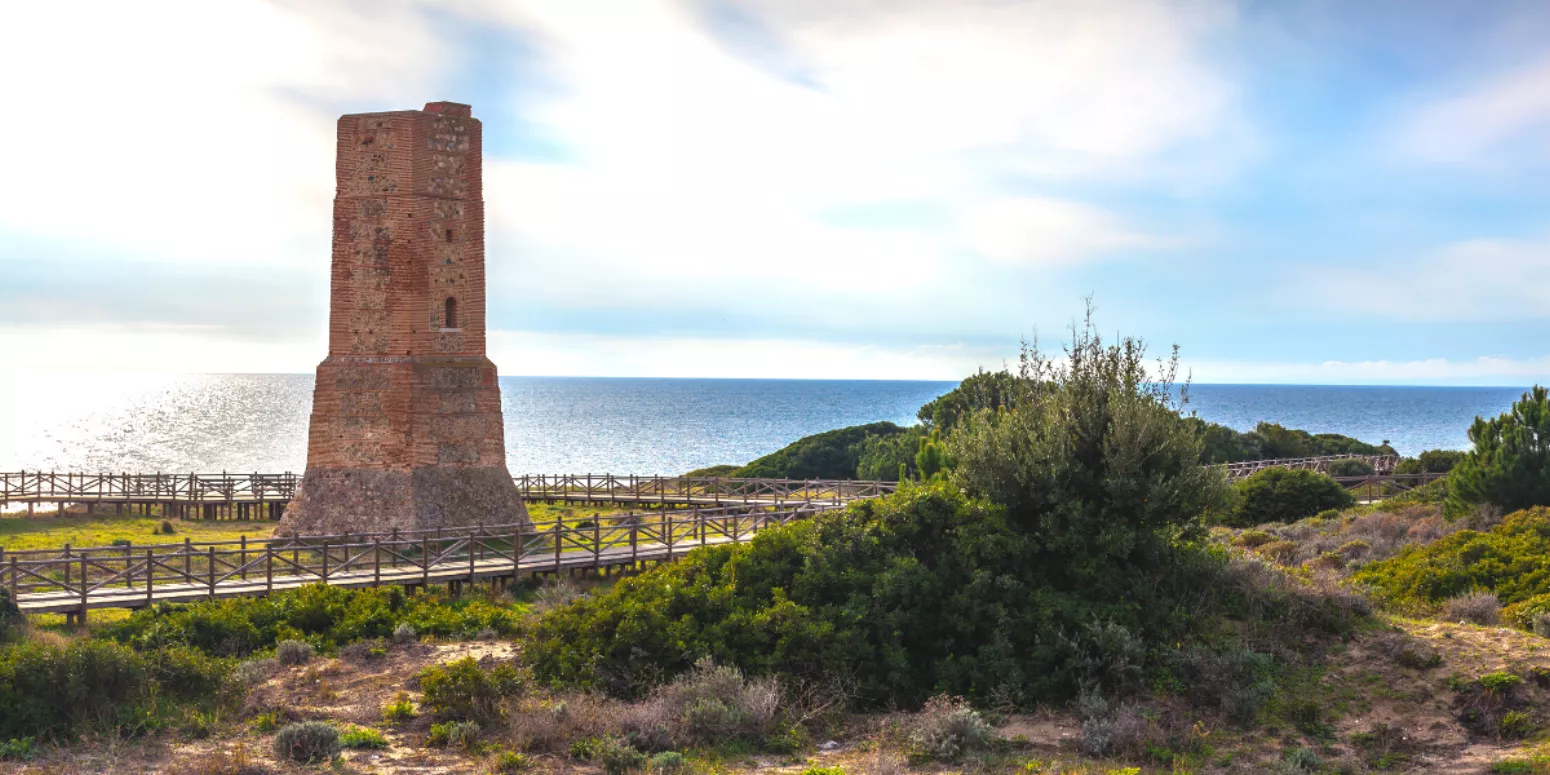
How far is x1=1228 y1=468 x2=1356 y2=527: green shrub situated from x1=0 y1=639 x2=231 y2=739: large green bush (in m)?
27.1

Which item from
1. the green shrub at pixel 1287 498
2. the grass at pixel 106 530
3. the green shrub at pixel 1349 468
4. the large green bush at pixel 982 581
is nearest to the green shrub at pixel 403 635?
the large green bush at pixel 982 581

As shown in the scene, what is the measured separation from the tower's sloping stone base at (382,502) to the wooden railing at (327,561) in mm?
731

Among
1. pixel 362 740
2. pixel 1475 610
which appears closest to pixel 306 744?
pixel 362 740

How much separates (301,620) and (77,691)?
17.5ft

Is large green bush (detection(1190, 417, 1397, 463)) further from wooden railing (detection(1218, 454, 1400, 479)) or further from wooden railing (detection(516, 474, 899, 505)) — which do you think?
wooden railing (detection(516, 474, 899, 505))

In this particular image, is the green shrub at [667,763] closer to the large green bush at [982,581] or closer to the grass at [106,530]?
the large green bush at [982,581]

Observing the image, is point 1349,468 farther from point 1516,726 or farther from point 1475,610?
point 1516,726

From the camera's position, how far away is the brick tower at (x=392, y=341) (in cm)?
2531

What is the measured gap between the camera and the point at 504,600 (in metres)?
20.7

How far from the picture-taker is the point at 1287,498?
31.1 metres

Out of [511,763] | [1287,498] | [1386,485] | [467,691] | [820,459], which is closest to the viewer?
[511,763]

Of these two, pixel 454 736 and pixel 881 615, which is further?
pixel 881 615

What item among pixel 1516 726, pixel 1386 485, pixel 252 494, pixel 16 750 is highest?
pixel 1386 485

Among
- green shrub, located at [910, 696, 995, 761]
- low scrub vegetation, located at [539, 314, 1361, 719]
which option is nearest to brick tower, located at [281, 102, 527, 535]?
low scrub vegetation, located at [539, 314, 1361, 719]
